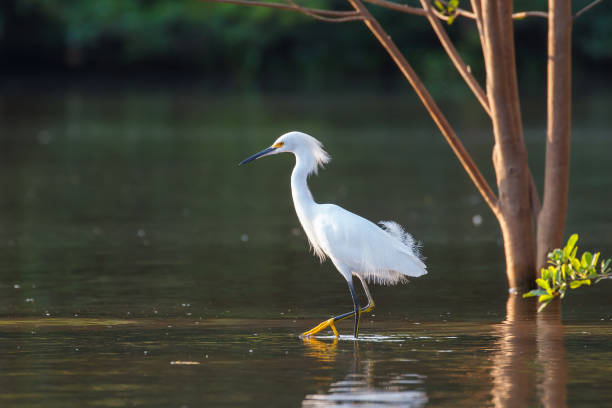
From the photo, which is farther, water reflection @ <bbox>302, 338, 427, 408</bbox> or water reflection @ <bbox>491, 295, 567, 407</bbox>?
water reflection @ <bbox>491, 295, 567, 407</bbox>

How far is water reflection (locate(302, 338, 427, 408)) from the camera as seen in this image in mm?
6652

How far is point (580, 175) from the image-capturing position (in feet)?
72.3

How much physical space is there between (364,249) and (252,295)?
7.12ft

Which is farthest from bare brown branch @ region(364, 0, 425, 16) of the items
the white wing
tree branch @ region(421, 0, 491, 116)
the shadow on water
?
the shadow on water

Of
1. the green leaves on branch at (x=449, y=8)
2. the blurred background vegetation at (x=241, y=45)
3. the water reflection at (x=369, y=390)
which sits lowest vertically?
the water reflection at (x=369, y=390)

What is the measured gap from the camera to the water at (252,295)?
7.11 m

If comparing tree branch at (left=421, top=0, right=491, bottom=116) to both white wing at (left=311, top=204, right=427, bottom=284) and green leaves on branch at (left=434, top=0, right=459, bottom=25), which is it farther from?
white wing at (left=311, top=204, right=427, bottom=284)

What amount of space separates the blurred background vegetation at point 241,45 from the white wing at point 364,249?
47.7 meters

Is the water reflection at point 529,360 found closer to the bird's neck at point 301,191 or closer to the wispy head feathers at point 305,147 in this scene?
the bird's neck at point 301,191

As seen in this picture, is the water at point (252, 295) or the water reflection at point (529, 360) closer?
the water reflection at point (529, 360)

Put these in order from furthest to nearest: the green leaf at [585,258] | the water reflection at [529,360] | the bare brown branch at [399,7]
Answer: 1. the bare brown branch at [399,7]
2. the green leaf at [585,258]
3. the water reflection at [529,360]

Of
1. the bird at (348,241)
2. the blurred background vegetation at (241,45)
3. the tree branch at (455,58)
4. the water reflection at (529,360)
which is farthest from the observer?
the blurred background vegetation at (241,45)

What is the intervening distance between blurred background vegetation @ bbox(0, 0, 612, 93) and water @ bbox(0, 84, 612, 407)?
32.0 m

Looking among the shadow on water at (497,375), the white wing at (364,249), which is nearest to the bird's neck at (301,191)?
the white wing at (364,249)
